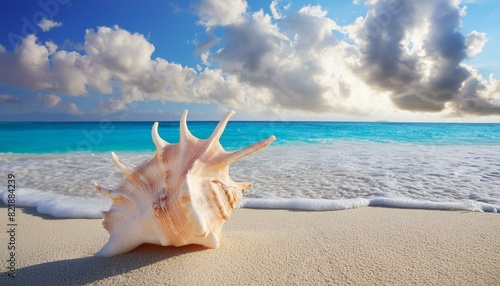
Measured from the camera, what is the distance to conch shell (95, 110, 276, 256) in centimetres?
178

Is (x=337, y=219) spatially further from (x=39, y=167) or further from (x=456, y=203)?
(x=39, y=167)

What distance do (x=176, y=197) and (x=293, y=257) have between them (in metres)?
0.84

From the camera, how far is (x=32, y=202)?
4.15 meters

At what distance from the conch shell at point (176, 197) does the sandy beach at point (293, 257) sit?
0.50 ft

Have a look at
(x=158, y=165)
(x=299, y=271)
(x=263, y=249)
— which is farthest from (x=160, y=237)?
(x=299, y=271)

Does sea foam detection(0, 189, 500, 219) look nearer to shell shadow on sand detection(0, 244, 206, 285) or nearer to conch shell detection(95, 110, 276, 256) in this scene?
shell shadow on sand detection(0, 244, 206, 285)

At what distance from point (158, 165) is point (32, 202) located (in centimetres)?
324

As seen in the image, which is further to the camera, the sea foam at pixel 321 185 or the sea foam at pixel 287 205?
the sea foam at pixel 321 185

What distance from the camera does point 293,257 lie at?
6.59 feet

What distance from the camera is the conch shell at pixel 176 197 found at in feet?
5.85

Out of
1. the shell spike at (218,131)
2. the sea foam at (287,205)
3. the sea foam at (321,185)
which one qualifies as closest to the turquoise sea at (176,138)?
the sea foam at (321,185)

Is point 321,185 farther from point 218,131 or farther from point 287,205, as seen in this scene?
point 218,131

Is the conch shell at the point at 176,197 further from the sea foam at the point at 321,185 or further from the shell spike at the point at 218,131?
the sea foam at the point at 321,185

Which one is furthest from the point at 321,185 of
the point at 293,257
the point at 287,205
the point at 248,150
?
the point at 248,150
